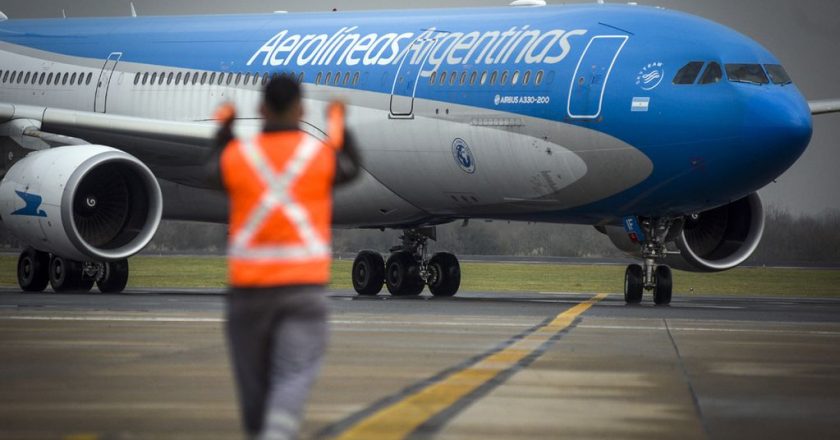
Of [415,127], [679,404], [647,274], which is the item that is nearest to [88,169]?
[415,127]

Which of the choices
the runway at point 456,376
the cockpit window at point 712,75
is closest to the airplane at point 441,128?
the cockpit window at point 712,75

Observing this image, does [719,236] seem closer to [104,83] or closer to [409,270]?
[409,270]

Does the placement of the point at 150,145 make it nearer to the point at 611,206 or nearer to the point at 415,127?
the point at 415,127

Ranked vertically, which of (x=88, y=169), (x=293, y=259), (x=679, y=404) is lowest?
(x=679, y=404)

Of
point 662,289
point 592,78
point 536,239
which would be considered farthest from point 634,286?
point 536,239

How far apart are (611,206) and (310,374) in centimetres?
1377

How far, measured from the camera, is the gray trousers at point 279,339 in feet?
19.8

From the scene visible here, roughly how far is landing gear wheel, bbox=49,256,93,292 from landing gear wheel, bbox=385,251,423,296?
4.31 m

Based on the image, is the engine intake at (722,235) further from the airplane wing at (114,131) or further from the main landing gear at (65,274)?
the main landing gear at (65,274)

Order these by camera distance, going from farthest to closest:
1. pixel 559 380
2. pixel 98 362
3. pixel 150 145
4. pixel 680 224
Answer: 1. pixel 150 145
2. pixel 680 224
3. pixel 98 362
4. pixel 559 380

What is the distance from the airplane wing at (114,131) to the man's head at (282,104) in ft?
49.4

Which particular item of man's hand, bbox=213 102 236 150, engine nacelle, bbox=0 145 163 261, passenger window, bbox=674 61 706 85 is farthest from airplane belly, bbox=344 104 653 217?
man's hand, bbox=213 102 236 150

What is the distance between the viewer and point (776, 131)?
59.6 feet

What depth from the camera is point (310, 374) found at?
6059 mm
